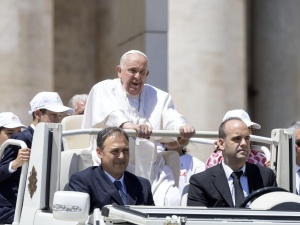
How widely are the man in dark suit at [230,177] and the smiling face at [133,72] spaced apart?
1.08 metres

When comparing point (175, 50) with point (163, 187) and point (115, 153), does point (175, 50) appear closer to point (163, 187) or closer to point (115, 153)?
point (163, 187)

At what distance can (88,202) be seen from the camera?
24.6 ft

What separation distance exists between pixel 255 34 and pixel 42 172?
17.7 metres

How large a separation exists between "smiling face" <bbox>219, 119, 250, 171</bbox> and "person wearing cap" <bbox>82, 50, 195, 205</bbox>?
77cm

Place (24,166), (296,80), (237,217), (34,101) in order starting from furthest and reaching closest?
(296,80), (34,101), (24,166), (237,217)

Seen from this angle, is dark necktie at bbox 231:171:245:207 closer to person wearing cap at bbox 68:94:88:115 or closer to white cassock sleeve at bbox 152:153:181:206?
white cassock sleeve at bbox 152:153:181:206

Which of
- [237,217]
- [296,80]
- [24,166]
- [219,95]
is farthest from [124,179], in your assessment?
[296,80]

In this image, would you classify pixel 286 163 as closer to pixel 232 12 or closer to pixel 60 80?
pixel 232 12

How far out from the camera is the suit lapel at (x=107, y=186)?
28.0 ft

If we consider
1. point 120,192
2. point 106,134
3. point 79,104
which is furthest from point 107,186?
point 79,104

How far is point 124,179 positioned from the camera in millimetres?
8734

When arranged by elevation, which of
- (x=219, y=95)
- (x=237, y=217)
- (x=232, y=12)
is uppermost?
(x=232, y=12)

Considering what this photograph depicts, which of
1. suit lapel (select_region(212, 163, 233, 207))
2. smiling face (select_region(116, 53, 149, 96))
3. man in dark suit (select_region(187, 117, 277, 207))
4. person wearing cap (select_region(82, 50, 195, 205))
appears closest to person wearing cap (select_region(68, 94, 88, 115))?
person wearing cap (select_region(82, 50, 195, 205))

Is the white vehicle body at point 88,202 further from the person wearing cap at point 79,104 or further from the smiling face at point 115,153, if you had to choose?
the person wearing cap at point 79,104
